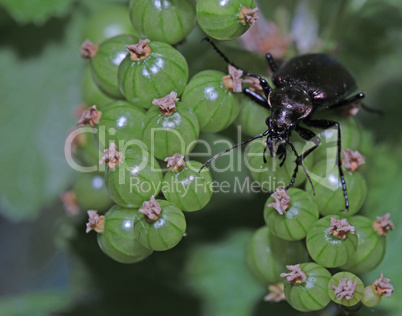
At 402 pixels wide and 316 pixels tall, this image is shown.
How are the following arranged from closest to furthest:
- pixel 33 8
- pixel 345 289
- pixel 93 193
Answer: pixel 345 289
pixel 93 193
pixel 33 8

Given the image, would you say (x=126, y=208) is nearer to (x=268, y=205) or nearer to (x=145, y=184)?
(x=145, y=184)

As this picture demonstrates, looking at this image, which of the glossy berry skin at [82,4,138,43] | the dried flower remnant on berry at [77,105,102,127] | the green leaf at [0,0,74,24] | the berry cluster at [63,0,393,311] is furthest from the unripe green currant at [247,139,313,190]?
the green leaf at [0,0,74,24]

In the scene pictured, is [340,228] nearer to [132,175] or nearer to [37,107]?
[132,175]

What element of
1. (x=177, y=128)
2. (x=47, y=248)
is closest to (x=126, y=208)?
(x=177, y=128)

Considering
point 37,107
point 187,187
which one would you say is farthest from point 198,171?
point 37,107

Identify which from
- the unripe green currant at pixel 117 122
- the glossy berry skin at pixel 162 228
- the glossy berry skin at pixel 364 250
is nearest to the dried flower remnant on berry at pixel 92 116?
the unripe green currant at pixel 117 122

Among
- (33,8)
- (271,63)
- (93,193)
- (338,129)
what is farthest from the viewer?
(33,8)

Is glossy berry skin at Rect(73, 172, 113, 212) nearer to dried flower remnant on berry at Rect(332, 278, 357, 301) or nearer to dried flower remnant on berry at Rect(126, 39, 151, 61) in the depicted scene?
dried flower remnant on berry at Rect(126, 39, 151, 61)

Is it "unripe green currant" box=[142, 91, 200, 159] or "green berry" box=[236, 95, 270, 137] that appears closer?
"unripe green currant" box=[142, 91, 200, 159]
